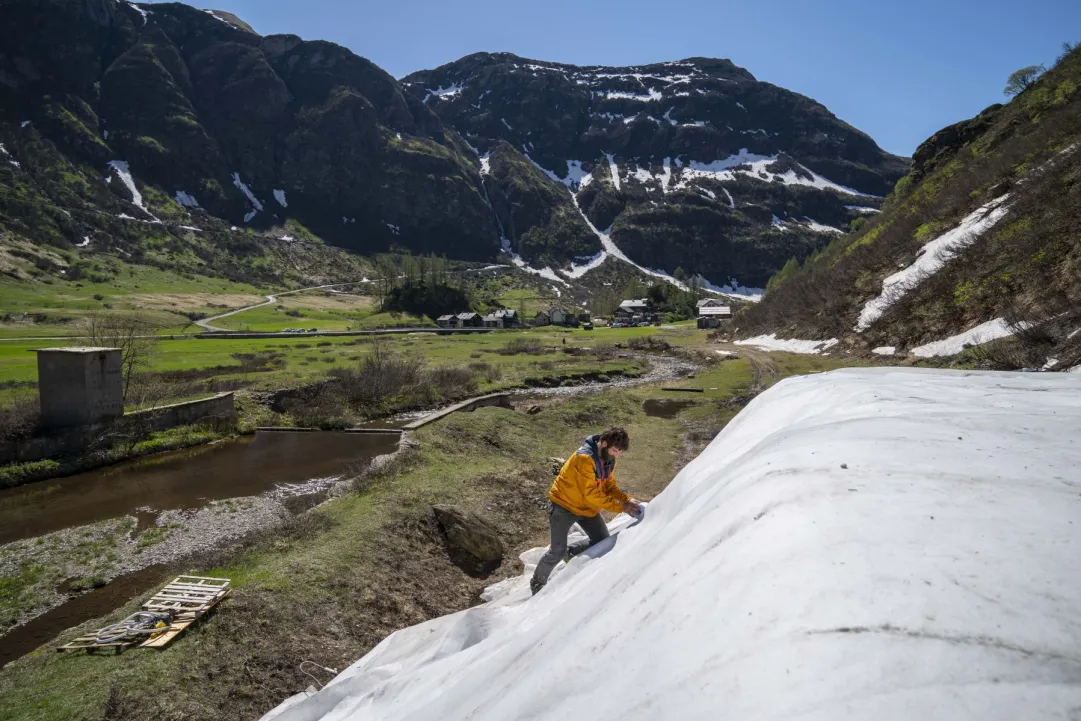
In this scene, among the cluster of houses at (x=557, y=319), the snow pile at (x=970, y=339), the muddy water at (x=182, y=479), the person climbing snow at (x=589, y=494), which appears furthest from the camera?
the cluster of houses at (x=557, y=319)

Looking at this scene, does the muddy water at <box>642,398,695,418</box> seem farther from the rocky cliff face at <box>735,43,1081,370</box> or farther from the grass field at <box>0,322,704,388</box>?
the grass field at <box>0,322,704,388</box>

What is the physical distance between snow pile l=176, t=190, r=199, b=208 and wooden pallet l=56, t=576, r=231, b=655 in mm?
220128

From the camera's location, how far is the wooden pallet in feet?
30.0

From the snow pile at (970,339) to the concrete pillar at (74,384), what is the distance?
34.2 meters

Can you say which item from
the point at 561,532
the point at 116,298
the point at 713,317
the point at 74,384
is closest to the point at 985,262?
the point at 561,532

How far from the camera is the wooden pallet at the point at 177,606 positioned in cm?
915

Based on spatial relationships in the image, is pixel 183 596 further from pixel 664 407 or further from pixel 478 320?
pixel 478 320

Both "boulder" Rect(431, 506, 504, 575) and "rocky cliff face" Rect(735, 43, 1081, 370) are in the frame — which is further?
"rocky cliff face" Rect(735, 43, 1081, 370)

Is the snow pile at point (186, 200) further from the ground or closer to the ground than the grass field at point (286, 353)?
further from the ground

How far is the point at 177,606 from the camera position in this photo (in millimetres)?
10062

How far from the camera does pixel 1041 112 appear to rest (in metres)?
39.8

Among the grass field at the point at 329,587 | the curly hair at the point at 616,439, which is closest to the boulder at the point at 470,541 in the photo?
the grass field at the point at 329,587

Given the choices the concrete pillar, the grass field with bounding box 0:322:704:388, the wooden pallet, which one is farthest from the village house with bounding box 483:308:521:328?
the wooden pallet

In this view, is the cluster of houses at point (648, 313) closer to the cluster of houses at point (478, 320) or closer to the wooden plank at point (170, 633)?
the cluster of houses at point (478, 320)
